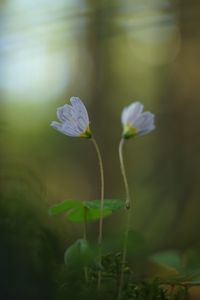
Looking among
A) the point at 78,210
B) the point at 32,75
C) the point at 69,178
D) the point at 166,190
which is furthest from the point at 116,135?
the point at 78,210

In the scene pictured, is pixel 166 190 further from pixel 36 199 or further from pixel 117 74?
pixel 36 199

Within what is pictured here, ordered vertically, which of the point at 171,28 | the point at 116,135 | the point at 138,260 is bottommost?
the point at 138,260

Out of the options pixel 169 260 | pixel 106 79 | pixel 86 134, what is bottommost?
pixel 169 260

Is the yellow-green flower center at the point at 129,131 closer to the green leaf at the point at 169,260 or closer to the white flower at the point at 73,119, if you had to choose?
the white flower at the point at 73,119

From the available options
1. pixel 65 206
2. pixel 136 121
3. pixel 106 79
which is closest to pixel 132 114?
pixel 136 121

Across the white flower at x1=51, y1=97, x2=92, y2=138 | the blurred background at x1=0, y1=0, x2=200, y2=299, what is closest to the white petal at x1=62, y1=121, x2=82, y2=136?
the white flower at x1=51, y1=97, x2=92, y2=138

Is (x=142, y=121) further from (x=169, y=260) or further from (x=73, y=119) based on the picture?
(x=169, y=260)

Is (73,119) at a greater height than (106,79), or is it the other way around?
(106,79)
